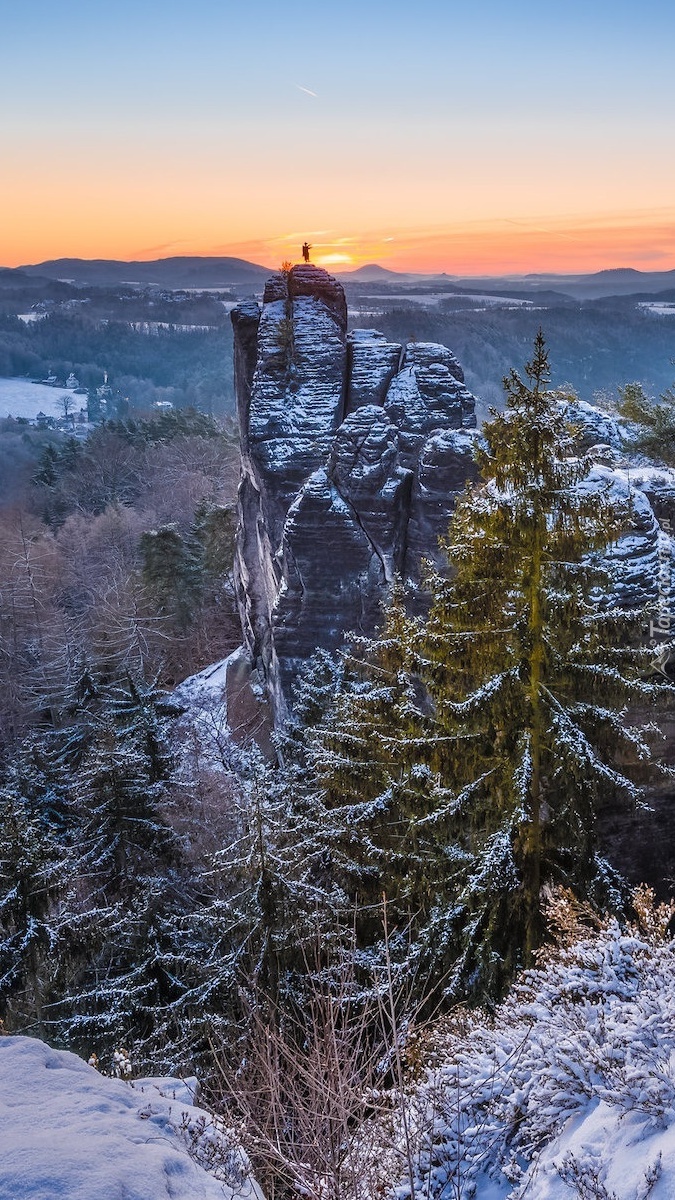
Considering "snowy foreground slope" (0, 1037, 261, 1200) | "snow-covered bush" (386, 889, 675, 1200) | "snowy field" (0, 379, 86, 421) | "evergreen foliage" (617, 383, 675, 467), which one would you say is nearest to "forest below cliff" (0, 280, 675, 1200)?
"snow-covered bush" (386, 889, 675, 1200)

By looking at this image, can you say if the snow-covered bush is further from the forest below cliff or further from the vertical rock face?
the vertical rock face

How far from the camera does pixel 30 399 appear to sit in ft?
325

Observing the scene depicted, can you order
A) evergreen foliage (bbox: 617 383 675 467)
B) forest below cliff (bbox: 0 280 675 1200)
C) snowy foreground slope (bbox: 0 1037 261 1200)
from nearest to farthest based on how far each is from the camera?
snowy foreground slope (bbox: 0 1037 261 1200)
forest below cliff (bbox: 0 280 675 1200)
evergreen foliage (bbox: 617 383 675 467)

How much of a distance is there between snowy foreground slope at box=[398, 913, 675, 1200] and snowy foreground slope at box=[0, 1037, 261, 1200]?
139cm

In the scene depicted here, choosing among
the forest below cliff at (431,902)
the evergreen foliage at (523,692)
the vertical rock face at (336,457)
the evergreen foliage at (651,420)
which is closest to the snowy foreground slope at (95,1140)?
the forest below cliff at (431,902)

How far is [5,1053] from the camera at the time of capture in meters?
6.20

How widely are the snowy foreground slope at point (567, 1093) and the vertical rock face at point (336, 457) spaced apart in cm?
1657

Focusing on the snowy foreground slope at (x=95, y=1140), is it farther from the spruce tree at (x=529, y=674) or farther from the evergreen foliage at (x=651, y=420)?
the evergreen foliage at (x=651, y=420)

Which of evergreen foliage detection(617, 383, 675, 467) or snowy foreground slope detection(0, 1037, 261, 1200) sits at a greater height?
evergreen foliage detection(617, 383, 675, 467)

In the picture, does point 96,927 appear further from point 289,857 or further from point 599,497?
point 599,497

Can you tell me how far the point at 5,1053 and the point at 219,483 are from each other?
45.6m

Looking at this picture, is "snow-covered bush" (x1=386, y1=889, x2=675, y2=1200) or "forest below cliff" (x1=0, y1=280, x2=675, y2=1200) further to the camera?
"forest below cliff" (x1=0, y1=280, x2=675, y2=1200)

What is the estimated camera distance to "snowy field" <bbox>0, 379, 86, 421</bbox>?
311ft

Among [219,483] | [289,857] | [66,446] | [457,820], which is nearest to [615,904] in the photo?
[457,820]
